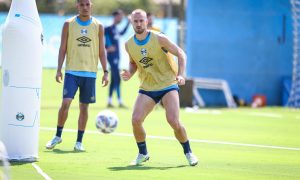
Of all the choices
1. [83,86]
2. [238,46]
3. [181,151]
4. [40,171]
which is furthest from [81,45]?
[238,46]

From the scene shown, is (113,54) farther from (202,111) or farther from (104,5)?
(104,5)

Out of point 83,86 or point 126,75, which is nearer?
point 126,75

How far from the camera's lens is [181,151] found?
13711mm

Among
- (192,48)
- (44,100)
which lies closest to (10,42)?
(44,100)

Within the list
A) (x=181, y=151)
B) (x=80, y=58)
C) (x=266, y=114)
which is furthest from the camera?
(x=266, y=114)

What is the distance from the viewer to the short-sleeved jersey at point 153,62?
Result: 1191cm

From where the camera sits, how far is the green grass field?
1083cm

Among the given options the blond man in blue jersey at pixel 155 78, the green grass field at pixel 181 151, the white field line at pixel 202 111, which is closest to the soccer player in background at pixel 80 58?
the green grass field at pixel 181 151

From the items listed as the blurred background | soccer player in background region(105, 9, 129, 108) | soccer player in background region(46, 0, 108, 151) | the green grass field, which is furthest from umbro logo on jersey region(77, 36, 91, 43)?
the blurred background

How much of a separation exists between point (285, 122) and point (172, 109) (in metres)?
9.96

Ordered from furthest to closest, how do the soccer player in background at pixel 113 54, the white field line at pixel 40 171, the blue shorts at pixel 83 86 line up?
the soccer player in background at pixel 113 54 < the blue shorts at pixel 83 86 < the white field line at pixel 40 171

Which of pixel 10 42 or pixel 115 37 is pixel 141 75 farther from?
pixel 115 37

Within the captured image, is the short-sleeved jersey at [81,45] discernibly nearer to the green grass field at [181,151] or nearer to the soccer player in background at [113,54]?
the green grass field at [181,151]

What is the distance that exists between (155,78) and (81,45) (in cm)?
216
